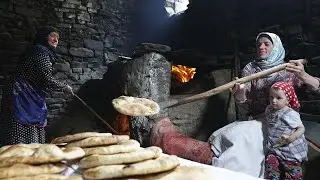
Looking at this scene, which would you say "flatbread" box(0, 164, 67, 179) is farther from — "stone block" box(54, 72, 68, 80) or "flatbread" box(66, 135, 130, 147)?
"stone block" box(54, 72, 68, 80)

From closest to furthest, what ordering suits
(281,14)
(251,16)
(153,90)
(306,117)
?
(306,117) < (153,90) < (281,14) < (251,16)

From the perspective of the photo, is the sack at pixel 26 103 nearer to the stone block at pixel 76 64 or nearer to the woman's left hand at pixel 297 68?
→ the woman's left hand at pixel 297 68

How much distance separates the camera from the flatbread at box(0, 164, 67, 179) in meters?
1.38

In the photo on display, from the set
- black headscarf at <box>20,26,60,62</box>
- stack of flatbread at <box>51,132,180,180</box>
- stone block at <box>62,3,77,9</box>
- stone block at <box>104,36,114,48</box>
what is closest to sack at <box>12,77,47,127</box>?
black headscarf at <box>20,26,60,62</box>

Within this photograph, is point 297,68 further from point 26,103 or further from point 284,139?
point 26,103

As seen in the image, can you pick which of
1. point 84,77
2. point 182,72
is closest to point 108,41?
point 84,77

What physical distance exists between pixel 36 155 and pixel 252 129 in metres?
2.66

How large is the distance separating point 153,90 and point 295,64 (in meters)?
2.59

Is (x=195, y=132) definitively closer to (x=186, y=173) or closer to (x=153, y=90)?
(x=153, y=90)

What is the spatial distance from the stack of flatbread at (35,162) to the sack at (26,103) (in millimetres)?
2502

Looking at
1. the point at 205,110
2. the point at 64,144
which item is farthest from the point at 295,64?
the point at 64,144

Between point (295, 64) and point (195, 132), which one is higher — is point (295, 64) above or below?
above

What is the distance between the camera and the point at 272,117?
11.2 feet

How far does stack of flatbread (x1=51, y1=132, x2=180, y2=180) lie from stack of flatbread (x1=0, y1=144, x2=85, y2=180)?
3.0 inches
